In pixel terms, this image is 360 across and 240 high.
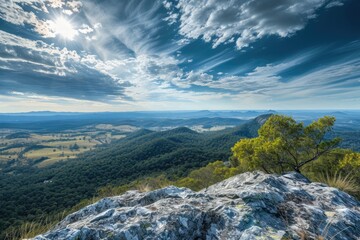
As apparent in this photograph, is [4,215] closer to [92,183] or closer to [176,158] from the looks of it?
[92,183]

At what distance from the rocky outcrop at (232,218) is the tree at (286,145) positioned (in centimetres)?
755

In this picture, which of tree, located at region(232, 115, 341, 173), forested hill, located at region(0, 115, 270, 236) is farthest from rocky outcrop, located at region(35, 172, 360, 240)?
forested hill, located at region(0, 115, 270, 236)

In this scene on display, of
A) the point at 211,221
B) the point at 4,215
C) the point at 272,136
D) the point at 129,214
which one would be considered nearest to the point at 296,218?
the point at 211,221

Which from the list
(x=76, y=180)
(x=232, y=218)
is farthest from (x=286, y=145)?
(x=76, y=180)

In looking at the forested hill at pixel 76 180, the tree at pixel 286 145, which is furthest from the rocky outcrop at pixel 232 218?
the forested hill at pixel 76 180

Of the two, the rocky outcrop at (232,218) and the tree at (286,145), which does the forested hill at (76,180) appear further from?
the rocky outcrop at (232,218)

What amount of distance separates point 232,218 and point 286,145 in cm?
1188

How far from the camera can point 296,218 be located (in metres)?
4.80

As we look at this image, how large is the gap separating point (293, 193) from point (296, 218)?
1.53 meters

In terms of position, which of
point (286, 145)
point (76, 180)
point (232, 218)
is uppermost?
point (232, 218)

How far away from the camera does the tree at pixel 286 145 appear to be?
13.7 meters

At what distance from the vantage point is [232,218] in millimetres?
4645

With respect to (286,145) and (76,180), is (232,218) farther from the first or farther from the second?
(76,180)

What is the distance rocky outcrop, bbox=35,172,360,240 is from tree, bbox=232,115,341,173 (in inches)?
297
